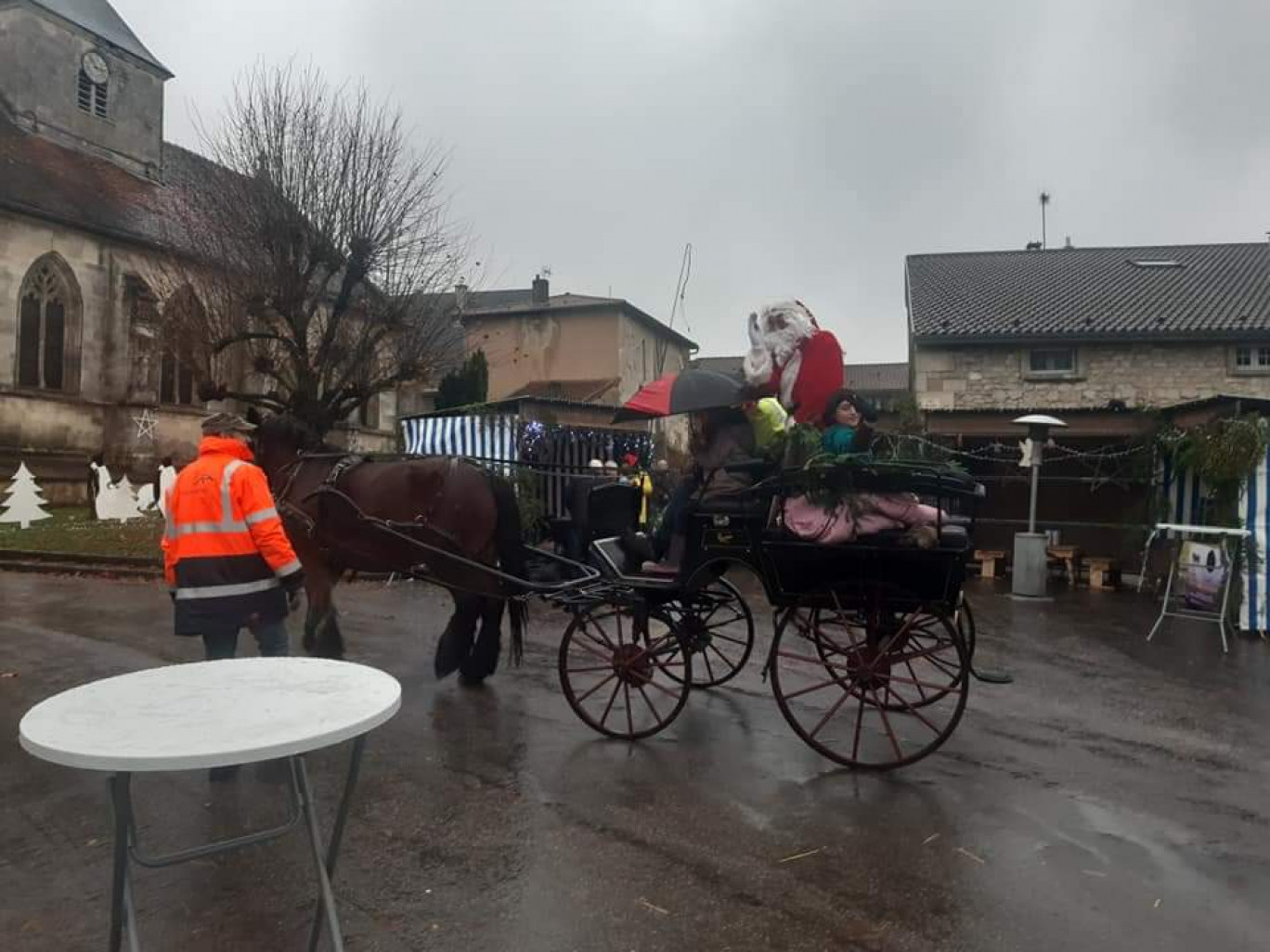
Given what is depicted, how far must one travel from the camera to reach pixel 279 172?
1402 cm

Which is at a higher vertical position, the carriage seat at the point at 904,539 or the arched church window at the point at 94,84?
the arched church window at the point at 94,84

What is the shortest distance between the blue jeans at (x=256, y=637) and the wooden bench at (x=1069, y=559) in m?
12.6

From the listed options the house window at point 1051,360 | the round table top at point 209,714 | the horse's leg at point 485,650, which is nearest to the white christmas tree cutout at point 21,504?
the horse's leg at point 485,650

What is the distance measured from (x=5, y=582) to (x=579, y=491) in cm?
934

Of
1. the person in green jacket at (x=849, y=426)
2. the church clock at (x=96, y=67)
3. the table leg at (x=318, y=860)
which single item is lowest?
the table leg at (x=318, y=860)

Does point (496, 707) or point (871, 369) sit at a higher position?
point (871, 369)

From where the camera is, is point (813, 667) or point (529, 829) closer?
point (529, 829)

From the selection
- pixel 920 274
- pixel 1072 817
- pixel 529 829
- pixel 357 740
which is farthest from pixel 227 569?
pixel 920 274

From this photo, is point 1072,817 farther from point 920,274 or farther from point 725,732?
point 920,274

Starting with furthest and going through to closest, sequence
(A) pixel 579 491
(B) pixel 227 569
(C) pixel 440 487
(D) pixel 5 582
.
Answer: (D) pixel 5 582, (A) pixel 579 491, (C) pixel 440 487, (B) pixel 227 569

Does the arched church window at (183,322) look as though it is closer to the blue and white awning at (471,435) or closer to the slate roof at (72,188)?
the blue and white awning at (471,435)

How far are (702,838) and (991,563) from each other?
12.1 metres

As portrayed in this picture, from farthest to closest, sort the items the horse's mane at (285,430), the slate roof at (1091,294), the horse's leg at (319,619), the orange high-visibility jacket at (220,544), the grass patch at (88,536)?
1. the slate roof at (1091,294)
2. the grass patch at (88,536)
3. the horse's mane at (285,430)
4. the horse's leg at (319,619)
5. the orange high-visibility jacket at (220,544)

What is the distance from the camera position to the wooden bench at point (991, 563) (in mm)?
14508
